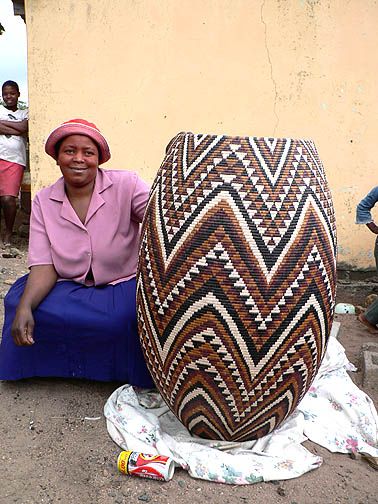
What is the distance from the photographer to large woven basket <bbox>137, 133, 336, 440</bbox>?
6.24 ft

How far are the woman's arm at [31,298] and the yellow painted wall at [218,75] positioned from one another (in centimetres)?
306

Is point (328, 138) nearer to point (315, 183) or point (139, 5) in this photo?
point (139, 5)

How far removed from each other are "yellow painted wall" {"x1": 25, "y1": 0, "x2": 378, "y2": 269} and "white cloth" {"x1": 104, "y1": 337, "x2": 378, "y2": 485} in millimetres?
2924

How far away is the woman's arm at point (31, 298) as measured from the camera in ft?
8.30

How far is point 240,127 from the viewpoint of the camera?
5367 millimetres

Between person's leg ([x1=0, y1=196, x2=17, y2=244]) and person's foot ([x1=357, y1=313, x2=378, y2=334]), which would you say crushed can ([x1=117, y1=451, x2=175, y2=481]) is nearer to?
person's foot ([x1=357, y1=313, x2=378, y2=334])

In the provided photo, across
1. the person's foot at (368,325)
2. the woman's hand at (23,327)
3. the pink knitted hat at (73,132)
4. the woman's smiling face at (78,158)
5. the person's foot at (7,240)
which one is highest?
the pink knitted hat at (73,132)

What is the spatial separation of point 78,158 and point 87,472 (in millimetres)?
1440

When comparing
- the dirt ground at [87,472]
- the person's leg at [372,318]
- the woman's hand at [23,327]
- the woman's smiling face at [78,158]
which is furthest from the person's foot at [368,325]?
the woman's hand at [23,327]

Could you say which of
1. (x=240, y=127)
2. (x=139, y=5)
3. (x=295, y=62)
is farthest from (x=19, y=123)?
(x=295, y=62)

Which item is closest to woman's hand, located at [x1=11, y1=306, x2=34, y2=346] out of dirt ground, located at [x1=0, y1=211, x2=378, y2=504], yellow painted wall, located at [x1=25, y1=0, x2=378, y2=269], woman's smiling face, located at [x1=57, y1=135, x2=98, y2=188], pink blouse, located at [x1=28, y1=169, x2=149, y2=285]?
pink blouse, located at [x1=28, y1=169, x2=149, y2=285]

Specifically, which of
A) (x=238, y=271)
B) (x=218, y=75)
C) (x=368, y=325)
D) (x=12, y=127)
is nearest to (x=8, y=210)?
(x=12, y=127)

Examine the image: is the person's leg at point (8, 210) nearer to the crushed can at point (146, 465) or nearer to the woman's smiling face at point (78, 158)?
the woman's smiling face at point (78, 158)

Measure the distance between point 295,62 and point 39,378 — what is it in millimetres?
3857
